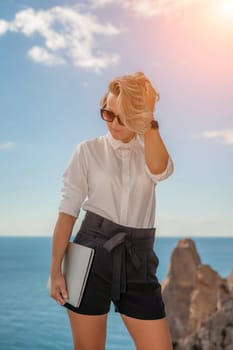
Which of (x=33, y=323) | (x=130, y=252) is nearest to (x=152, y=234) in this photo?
(x=130, y=252)

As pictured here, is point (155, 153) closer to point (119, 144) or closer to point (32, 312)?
point (119, 144)

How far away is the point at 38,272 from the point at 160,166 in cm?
5180

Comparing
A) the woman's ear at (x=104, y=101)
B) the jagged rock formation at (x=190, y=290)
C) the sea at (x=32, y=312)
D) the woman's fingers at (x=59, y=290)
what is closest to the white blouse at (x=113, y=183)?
the woman's ear at (x=104, y=101)

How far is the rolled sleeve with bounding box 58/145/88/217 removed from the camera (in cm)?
226

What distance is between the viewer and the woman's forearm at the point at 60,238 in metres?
2.25

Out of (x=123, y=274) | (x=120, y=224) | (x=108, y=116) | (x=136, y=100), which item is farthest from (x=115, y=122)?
(x=123, y=274)

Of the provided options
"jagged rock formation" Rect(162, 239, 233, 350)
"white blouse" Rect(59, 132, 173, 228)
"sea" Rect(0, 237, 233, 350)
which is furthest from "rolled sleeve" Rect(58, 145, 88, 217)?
"sea" Rect(0, 237, 233, 350)

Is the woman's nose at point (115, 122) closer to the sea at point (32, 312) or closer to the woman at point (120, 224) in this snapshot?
the woman at point (120, 224)

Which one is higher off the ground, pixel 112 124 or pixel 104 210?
pixel 112 124

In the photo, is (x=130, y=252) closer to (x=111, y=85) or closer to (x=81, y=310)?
(x=81, y=310)

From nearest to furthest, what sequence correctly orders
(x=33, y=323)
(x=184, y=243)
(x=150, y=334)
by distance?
(x=150, y=334)
(x=184, y=243)
(x=33, y=323)

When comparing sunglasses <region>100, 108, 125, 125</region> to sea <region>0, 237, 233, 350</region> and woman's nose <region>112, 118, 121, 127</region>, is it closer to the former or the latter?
woman's nose <region>112, 118, 121, 127</region>

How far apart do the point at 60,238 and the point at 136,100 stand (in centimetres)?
54

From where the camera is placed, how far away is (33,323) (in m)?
44.8
